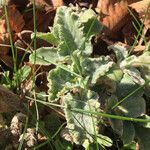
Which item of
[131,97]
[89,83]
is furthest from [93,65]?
[131,97]

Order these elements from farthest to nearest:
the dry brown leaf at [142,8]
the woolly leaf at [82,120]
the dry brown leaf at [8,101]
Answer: the dry brown leaf at [142,8]
the dry brown leaf at [8,101]
the woolly leaf at [82,120]

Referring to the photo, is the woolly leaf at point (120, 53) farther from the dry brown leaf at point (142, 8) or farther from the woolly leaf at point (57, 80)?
the dry brown leaf at point (142, 8)

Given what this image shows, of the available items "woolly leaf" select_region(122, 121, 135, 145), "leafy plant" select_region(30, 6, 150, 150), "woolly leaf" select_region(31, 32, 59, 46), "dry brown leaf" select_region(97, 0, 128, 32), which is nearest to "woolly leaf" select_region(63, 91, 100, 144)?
"leafy plant" select_region(30, 6, 150, 150)

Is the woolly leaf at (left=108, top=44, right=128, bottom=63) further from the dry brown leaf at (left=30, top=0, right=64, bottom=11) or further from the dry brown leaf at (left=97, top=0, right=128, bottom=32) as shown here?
the dry brown leaf at (left=30, top=0, right=64, bottom=11)

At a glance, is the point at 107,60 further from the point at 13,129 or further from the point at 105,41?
the point at 13,129

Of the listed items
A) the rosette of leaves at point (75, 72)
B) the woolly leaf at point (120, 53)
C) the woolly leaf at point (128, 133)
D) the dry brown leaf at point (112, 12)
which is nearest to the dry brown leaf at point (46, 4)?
the dry brown leaf at point (112, 12)

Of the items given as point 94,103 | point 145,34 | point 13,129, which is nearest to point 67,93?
point 94,103

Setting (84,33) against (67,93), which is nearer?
(67,93)
